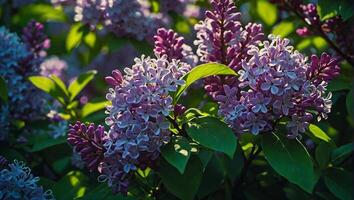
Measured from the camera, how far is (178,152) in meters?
1.64

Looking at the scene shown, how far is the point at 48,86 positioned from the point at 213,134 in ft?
3.12

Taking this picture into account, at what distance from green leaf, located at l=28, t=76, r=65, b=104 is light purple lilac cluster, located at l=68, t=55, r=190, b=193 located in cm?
69

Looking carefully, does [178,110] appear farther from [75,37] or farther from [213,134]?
[75,37]

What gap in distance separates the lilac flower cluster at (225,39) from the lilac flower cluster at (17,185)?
59cm

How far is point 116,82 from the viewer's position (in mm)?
1707

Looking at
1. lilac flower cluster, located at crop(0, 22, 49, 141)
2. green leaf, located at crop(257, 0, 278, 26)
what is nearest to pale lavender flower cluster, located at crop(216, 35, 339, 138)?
lilac flower cluster, located at crop(0, 22, 49, 141)

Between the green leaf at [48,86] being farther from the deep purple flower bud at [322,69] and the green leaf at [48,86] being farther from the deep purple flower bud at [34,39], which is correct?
the deep purple flower bud at [322,69]

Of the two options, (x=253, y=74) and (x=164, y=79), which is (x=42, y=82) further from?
(x=253, y=74)

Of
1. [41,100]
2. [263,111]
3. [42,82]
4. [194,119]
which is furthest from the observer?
[41,100]

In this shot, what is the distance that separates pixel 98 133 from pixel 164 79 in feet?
0.79

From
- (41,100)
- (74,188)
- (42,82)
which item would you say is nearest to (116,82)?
(74,188)

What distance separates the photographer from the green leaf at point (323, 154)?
75.8 inches

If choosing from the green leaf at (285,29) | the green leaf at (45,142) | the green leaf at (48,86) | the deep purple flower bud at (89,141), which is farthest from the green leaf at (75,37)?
the deep purple flower bud at (89,141)

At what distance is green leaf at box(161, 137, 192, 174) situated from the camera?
62.8 inches
